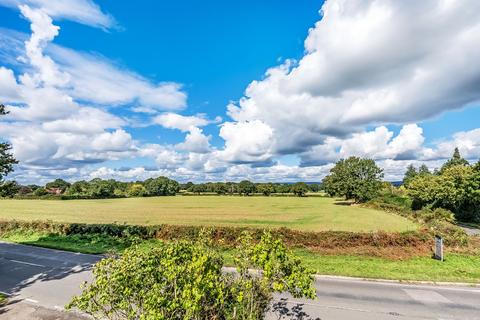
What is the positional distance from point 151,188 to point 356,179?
10099 centimetres

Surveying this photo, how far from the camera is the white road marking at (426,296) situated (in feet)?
43.3

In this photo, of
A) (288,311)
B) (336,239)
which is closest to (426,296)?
(288,311)

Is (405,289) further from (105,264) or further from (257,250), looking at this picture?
(105,264)

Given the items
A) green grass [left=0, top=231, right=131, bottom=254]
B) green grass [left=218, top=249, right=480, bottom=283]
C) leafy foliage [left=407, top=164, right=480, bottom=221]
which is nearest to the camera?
green grass [left=218, top=249, right=480, bottom=283]

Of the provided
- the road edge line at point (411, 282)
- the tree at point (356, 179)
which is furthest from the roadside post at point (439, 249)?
the tree at point (356, 179)

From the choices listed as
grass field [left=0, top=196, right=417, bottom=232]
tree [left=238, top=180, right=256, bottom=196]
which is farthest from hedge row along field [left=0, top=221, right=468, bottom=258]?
tree [left=238, top=180, right=256, bottom=196]

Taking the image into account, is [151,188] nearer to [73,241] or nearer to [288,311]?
[73,241]

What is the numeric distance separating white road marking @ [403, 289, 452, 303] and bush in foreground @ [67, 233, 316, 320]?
9.79 meters

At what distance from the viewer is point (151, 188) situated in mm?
Answer: 143750

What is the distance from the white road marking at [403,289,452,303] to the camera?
43.3ft

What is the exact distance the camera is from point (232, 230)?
2448cm

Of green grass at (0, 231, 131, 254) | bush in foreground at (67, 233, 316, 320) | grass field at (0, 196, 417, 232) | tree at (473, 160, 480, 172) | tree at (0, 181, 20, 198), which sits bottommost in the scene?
grass field at (0, 196, 417, 232)

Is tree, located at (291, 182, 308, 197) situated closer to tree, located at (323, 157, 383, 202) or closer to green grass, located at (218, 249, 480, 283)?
tree, located at (323, 157, 383, 202)

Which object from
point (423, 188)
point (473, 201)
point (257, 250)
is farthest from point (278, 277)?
point (423, 188)
